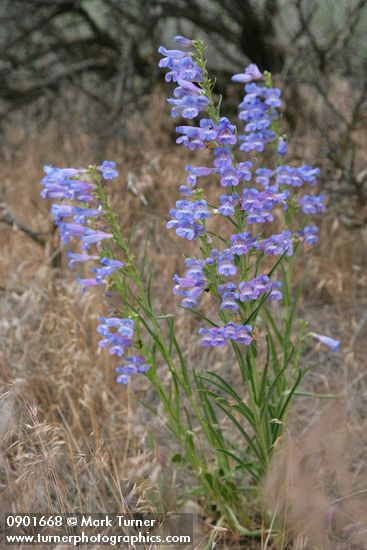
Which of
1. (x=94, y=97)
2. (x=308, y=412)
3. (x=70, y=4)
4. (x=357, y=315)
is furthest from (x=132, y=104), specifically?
(x=308, y=412)

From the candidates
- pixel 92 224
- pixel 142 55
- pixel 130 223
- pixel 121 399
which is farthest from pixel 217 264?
pixel 142 55

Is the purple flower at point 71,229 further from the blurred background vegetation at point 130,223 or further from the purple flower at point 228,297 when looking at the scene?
the purple flower at point 228,297

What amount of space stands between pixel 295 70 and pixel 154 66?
1.21 metres

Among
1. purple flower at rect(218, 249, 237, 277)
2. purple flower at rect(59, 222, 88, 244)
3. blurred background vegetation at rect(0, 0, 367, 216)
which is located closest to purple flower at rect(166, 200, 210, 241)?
purple flower at rect(218, 249, 237, 277)

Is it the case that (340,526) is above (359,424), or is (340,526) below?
below

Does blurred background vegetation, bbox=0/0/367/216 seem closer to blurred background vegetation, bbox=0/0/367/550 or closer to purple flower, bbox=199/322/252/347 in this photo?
blurred background vegetation, bbox=0/0/367/550

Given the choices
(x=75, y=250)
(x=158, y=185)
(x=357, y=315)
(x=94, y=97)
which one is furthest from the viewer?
(x=94, y=97)

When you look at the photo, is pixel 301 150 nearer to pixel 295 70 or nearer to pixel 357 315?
pixel 295 70

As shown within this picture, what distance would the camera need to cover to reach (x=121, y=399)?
311cm

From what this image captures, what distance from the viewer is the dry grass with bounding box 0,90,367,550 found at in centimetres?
208

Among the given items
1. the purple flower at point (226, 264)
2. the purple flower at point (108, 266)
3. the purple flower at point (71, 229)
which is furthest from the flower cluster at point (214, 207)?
the purple flower at point (71, 229)

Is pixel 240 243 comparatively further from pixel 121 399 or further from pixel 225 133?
pixel 121 399

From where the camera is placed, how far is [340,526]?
98.0 inches

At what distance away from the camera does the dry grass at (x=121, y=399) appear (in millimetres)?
2076
